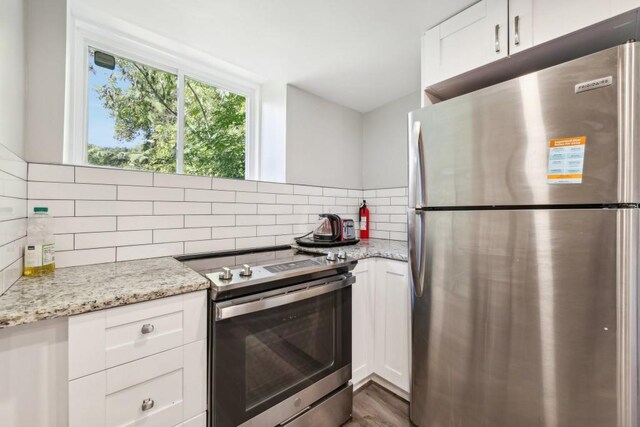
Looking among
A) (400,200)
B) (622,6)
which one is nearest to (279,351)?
(400,200)

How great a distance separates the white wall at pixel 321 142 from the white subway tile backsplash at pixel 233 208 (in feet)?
1.24

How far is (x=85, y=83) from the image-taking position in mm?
1442

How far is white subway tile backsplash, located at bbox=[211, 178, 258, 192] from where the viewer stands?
168cm

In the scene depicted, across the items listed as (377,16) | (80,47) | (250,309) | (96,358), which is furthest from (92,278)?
(377,16)

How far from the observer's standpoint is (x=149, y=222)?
4.70 feet

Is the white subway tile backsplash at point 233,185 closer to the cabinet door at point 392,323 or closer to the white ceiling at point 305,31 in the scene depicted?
the white ceiling at point 305,31

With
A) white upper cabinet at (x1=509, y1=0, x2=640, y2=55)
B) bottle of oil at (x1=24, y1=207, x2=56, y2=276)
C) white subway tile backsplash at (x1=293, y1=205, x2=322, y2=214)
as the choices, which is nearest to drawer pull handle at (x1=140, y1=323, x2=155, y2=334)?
bottle of oil at (x1=24, y1=207, x2=56, y2=276)

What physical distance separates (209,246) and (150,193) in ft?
1.45

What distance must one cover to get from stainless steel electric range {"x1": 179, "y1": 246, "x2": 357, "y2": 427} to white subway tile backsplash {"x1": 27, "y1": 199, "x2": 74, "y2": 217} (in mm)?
540

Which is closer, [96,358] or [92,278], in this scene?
[96,358]

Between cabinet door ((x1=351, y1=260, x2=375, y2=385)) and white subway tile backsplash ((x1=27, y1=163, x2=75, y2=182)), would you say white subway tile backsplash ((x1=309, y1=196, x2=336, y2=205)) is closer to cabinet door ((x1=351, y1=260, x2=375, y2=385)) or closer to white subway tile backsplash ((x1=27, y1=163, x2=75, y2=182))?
cabinet door ((x1=351, y1=260, x2=375, y2=385))

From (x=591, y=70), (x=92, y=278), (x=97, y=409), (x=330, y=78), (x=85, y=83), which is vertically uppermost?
(x=330, y=78)

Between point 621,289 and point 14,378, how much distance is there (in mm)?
1745

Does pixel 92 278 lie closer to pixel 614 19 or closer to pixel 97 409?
pixel 97 409
